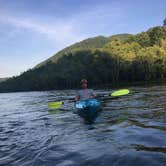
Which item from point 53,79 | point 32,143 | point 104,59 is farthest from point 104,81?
point 32,143

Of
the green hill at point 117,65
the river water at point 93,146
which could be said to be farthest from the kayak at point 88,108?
the green hill at point 117,65

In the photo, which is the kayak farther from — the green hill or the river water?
the green hill

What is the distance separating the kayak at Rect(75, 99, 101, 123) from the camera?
14875mm

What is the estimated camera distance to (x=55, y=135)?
35.6ft

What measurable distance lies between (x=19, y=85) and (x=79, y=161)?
151649 mm

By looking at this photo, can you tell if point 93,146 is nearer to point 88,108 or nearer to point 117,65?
point 88,108

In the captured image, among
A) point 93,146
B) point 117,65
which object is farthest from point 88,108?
point 117,65

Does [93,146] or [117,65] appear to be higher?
[117,65]

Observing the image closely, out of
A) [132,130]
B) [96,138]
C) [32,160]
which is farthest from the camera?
[132,130]

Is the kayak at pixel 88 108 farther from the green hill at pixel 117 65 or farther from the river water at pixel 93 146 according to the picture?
the green hill at pixel 117 65

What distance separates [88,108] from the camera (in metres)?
14.9

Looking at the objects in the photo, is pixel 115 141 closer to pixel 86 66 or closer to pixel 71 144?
pixel 71 144

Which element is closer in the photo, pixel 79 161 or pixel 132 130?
pixel 79 161

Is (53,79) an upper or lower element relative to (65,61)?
lower
